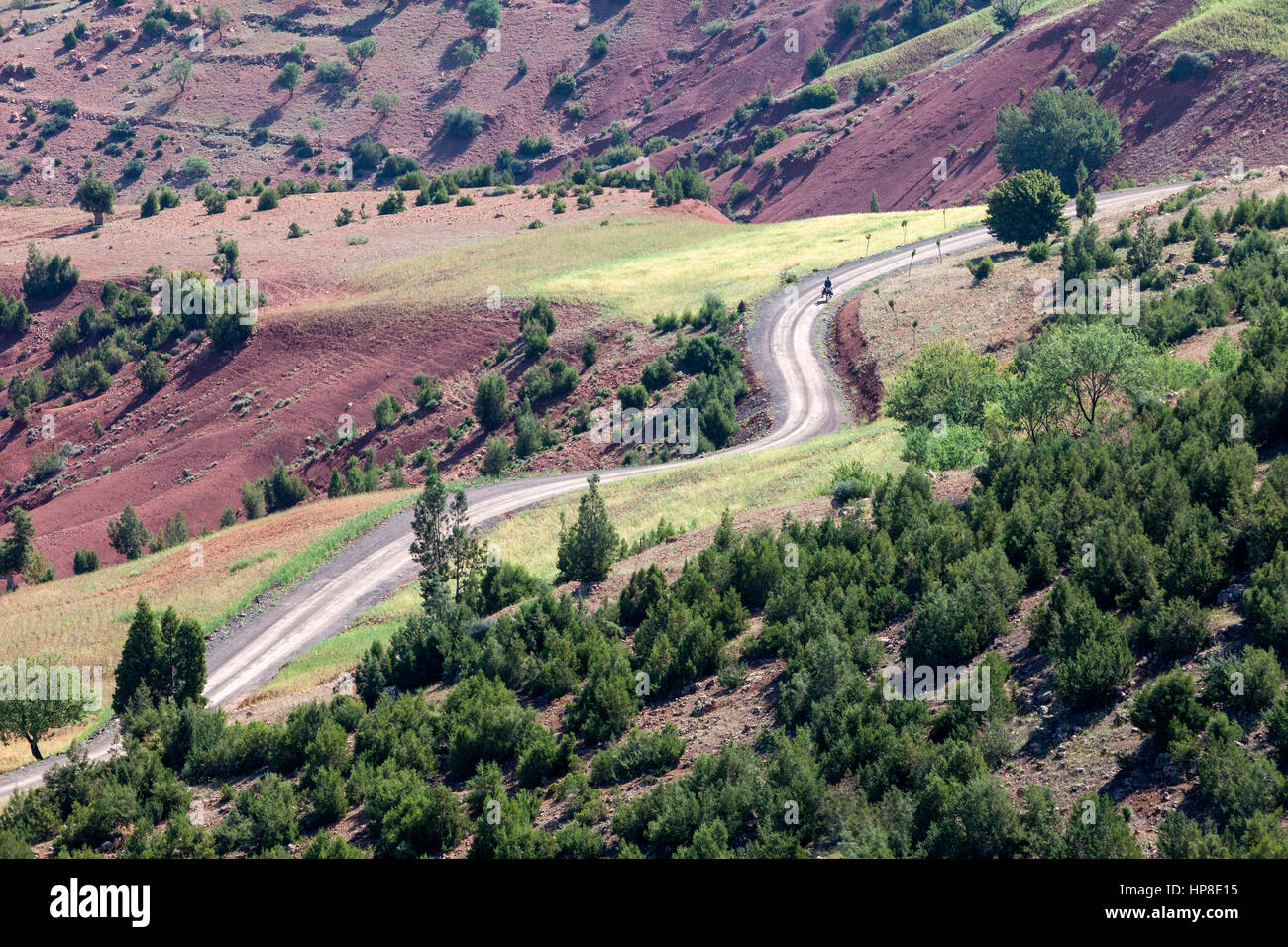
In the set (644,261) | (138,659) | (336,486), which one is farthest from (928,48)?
(138,659)

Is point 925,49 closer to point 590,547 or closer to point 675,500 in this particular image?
point 675,500

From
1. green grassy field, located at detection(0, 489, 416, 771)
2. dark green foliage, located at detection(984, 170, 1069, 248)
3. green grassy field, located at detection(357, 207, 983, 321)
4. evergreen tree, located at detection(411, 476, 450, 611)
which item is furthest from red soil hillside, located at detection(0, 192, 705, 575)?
evergreen tree, located at detection(411, 476, 450, 611)

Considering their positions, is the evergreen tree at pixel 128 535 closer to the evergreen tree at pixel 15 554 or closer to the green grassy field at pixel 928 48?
the evergreen tree at pixel 15 554

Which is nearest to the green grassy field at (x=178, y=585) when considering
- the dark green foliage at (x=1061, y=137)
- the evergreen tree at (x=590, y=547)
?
the evergreen tree at (x=590, y=547)

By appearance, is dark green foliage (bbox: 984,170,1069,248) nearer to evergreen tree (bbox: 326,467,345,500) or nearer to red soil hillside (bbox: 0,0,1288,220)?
red soil hillside (bbox: 0,0,1288,220)

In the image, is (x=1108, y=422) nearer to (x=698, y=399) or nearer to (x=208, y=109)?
(x=698, y=399)
